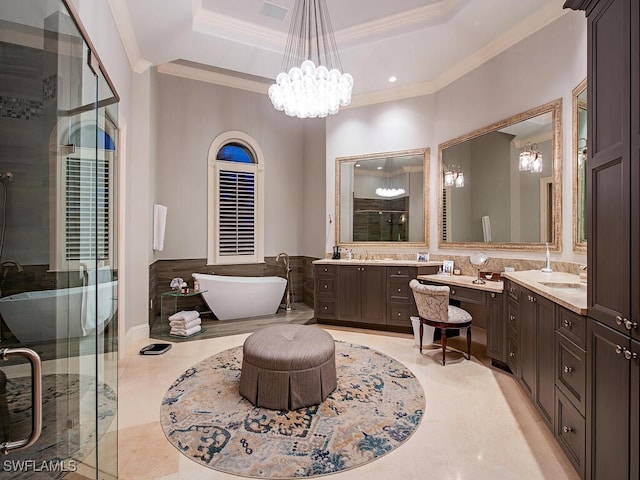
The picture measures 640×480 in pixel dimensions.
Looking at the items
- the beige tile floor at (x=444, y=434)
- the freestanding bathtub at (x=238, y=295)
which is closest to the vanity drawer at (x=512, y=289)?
the beige tile floor at (x=444, y=434)

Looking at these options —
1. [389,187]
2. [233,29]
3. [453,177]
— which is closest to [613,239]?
[453,177]

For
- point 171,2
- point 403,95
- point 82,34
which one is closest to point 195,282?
point 171,2

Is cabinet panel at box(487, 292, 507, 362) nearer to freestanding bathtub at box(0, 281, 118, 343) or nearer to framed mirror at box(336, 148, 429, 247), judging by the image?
framed mirror at box(336, 148, 429, 247)

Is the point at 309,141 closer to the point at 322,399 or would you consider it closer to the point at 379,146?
the point at 379,146

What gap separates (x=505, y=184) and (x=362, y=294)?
2.35 metres

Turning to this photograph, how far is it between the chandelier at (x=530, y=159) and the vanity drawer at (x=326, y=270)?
2.74 m

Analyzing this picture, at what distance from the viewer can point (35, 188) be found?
5.37ft

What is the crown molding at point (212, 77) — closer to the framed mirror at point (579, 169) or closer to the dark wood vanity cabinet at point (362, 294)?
the dark wood vanity cabinet at point (362, 294)

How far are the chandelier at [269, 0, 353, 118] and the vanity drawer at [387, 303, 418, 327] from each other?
274cm

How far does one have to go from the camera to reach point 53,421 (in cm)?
160

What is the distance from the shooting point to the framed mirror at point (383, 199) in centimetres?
502

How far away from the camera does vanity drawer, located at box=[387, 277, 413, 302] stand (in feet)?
15.0

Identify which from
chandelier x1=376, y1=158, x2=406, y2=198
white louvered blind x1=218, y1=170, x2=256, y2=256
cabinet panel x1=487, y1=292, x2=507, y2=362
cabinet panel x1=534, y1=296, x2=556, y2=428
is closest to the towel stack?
white louvered blind x1=218, y1=170, x2=256, y2=256

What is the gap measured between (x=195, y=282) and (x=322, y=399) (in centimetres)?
319
